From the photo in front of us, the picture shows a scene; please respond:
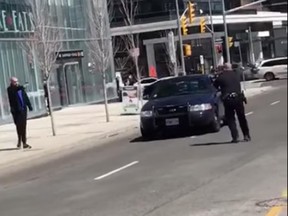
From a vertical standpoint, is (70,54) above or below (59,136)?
above

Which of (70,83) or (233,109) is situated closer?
(233,109)

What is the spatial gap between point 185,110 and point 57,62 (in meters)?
22.9

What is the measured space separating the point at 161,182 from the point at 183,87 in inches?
310

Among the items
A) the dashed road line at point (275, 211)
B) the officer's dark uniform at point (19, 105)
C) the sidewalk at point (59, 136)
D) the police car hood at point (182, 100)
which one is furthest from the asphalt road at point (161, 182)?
Result: the officer's dark uniform at point (19, 105)

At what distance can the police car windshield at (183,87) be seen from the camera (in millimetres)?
→ 17156

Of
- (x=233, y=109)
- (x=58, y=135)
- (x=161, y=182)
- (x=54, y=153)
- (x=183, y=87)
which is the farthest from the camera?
(x=58, y=135)

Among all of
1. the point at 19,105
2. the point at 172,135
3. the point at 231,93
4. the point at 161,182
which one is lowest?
the point at 172,135

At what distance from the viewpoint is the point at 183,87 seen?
17.3 metres

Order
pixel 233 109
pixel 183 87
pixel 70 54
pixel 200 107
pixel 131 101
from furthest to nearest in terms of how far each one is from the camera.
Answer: pixel 70 54, pixel 131 101, pixel 183 87, pixel 200 107, pixel 233 109

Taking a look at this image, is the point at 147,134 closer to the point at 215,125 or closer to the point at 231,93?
the point at 215,125

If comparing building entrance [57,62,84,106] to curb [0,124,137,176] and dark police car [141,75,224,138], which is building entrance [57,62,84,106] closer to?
curb [0,124,137,176]

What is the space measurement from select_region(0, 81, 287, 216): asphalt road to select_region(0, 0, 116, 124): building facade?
17625 millimetres

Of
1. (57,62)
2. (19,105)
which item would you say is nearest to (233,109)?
(19,105)

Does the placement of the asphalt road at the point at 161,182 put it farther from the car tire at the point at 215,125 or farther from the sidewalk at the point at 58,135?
the sidewalk at the point at 58,135
